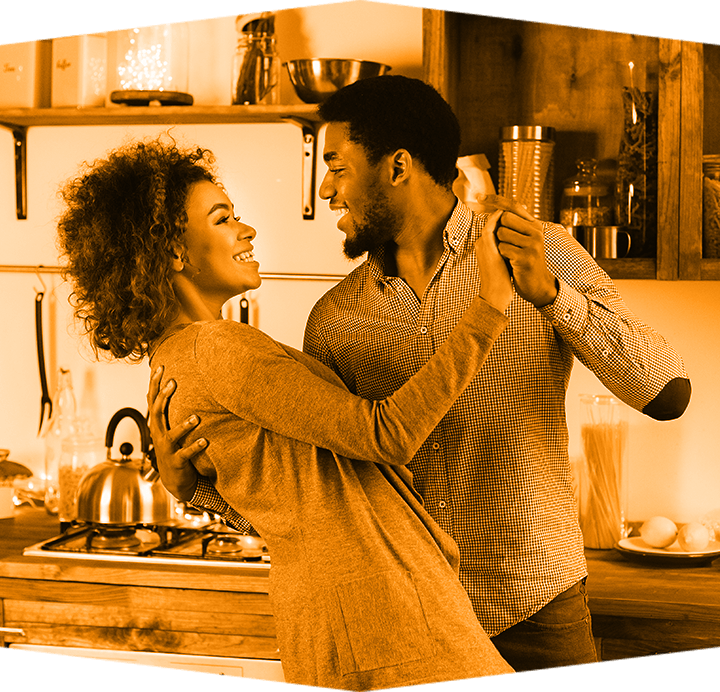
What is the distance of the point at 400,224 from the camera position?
1.24m

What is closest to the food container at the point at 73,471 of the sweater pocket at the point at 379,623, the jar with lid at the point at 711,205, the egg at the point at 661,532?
the sweater pocket at the point at 379,623

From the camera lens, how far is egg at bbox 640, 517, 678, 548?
59.2 inches

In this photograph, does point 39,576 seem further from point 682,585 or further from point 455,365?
point 682,585

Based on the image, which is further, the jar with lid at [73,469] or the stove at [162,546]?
the jar with lid at [73,469]

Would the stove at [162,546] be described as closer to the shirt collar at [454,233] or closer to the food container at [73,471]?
the food container at [73,471]

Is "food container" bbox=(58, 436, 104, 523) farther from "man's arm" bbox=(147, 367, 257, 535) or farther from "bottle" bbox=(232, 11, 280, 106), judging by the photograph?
"bottle" bbox=(232, 11, 280, 106)

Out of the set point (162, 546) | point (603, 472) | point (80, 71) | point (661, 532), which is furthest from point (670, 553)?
point (80, 71)

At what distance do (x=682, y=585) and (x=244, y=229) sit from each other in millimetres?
883

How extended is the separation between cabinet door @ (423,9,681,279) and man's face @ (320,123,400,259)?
1.10ft

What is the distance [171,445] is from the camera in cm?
112

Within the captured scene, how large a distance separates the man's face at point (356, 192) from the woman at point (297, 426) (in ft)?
0.47

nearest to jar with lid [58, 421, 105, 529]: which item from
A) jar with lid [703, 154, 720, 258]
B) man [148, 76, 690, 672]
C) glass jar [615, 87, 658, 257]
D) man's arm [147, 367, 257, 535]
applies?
man's arm [147, 367, 257, 535]

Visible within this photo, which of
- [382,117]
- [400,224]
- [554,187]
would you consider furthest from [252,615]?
[554,187]

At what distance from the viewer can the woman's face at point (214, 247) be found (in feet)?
3.78
